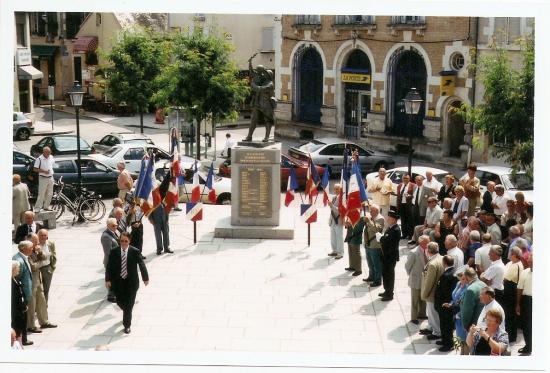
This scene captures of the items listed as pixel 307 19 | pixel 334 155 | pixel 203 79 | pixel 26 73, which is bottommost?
pixel 334 155

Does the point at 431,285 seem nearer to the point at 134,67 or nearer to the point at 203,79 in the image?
the point at 203,79

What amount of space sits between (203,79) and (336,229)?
14441 mm

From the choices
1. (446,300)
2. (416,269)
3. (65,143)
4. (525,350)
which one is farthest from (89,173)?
(525,350)

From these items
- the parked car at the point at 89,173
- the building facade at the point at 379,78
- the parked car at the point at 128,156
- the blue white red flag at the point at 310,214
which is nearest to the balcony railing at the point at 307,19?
the building facade at the point at 379,78

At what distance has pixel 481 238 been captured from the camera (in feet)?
48.5

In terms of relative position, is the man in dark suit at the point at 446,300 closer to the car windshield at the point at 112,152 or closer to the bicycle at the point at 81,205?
the bicycle at the point at 81,205

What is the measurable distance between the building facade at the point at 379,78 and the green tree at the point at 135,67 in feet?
19.1

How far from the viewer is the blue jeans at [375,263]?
52.5ft

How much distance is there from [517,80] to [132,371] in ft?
39.7

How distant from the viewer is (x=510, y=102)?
1941 centimetres

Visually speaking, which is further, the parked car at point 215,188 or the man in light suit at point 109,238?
the parked car at point 215,188

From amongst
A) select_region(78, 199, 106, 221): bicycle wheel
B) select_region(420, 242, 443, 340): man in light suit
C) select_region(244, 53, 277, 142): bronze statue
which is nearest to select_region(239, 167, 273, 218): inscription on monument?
select_region(244, 53, 277, 142): bronze statue

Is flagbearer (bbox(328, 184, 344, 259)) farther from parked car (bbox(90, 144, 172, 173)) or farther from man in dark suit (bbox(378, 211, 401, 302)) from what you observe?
parked car (bbox(90, 144, 172, 173))

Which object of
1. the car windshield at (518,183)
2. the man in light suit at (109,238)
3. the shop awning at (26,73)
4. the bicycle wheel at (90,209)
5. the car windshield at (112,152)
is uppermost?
the shop awning at (26,73)
